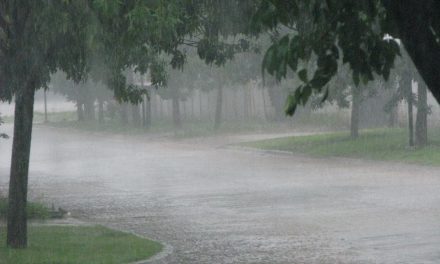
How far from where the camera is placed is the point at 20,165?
1398 cm

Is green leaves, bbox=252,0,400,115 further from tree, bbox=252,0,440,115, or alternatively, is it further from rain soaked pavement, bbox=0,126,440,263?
rain soaked pavement, bbox=0,126,440,263

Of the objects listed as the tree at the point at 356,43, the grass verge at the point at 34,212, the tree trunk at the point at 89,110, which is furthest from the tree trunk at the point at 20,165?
the tree trunk at the point at 89,110

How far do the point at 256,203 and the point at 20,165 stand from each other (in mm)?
7703

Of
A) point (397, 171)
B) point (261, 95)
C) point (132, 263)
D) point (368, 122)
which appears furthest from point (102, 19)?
point (261, 95)

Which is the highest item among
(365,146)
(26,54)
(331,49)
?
(26,54)

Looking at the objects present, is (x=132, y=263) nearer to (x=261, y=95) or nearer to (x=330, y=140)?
(x=330, y=140)

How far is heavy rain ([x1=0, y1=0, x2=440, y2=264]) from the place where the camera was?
590cm

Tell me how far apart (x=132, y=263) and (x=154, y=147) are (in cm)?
3011

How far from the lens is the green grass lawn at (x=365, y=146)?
3053cm

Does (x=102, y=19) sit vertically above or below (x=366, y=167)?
above

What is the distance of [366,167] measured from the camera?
2897 cm

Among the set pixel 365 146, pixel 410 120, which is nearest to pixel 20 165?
pixel 410 120

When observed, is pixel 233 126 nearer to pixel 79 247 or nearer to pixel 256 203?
pixel 256 203

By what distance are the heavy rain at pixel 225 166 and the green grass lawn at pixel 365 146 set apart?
0.42ft
